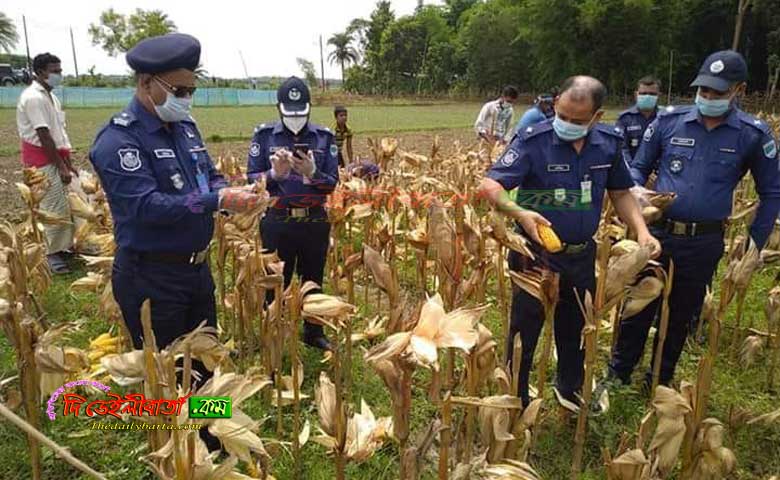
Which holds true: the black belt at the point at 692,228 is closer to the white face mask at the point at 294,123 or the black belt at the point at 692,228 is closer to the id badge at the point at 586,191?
the id badge at the point at 586,191

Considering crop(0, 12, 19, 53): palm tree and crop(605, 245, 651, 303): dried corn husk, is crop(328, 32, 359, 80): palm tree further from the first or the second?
crop(605, 245, 651, 303): dried corn husk

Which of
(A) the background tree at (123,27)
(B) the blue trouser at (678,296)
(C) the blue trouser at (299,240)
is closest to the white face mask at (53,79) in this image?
(C) the blue trouser at (299,240)

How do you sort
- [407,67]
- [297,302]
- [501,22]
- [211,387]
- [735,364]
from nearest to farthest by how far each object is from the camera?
[211,387] < [297,302] < [735,364] < [407,67] < [501,22]

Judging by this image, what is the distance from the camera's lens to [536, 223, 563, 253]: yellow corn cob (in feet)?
7.13

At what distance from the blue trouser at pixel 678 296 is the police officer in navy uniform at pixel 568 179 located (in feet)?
2.06

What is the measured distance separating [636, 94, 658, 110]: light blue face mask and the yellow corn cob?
3.78 m

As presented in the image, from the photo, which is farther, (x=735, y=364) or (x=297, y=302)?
(x=735, y=364)

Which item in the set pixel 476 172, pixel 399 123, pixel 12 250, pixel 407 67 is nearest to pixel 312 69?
pixel 407 67

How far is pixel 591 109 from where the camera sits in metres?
2.55

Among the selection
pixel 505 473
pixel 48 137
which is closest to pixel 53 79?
pixel 48 137

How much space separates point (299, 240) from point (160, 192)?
1.55 metres

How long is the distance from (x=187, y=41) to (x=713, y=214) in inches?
116

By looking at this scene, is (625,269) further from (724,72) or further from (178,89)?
(178,89)

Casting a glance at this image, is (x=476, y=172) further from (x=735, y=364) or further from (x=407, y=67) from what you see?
(x=407, y=67)
